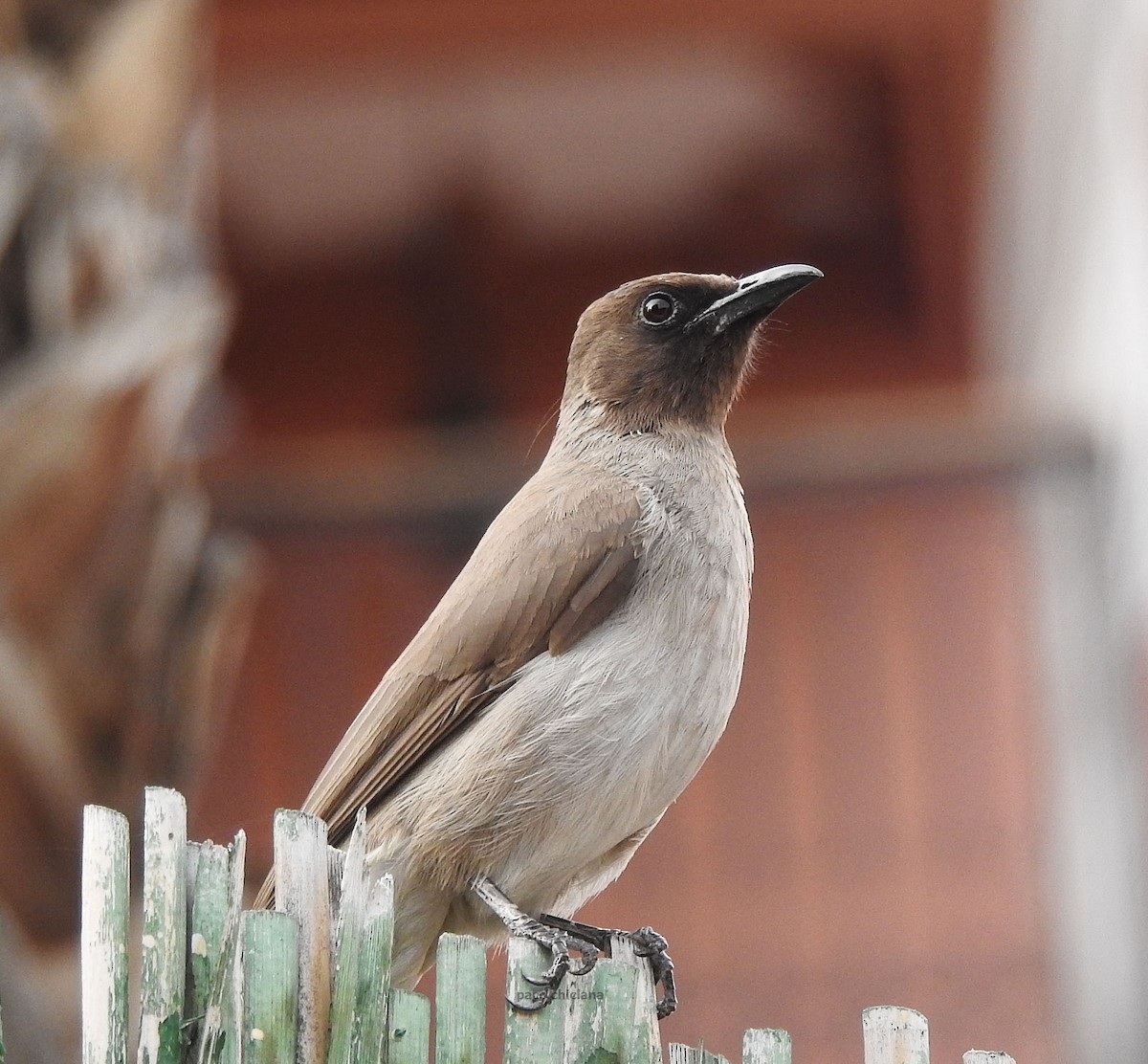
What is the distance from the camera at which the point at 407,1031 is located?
230cm

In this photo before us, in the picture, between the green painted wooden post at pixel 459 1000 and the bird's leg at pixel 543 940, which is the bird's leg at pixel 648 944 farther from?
the green painted wooden post at pixel 459 1000

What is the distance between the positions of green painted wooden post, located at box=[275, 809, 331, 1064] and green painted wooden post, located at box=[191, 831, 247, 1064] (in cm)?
6

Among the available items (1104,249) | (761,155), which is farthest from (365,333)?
(1104,249)

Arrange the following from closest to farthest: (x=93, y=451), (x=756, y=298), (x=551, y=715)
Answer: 1. (x=551, y=715)
2. (x=756, y=298)
3. (x=93, y=451)

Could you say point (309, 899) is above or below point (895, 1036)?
above

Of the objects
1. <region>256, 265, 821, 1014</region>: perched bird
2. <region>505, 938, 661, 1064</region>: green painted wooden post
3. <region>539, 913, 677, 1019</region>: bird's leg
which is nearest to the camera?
<region>505, 938, 661, 1064</region>: green painted wooden post

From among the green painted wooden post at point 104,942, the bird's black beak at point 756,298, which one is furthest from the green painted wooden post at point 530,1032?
the bird's black beak at point 756,298

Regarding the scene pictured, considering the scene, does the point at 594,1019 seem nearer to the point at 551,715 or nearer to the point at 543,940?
the point at 543,940

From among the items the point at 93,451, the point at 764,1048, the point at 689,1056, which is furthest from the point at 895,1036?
the point at 93,451

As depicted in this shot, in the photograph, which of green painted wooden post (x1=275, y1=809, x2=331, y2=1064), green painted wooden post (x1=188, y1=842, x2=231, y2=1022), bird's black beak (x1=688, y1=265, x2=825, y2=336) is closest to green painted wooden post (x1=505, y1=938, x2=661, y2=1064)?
green painted wooden post (x1=275, y1=809, x2=331, y2=1064)

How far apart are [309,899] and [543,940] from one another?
75 cm

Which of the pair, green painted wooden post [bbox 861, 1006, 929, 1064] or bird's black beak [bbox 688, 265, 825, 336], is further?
bird's black beak [bbox 688, 265, 825, 336]

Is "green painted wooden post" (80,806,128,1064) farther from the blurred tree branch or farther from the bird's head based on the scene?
the blurred tree branch

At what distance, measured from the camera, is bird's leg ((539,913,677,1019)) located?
10.1 feet
